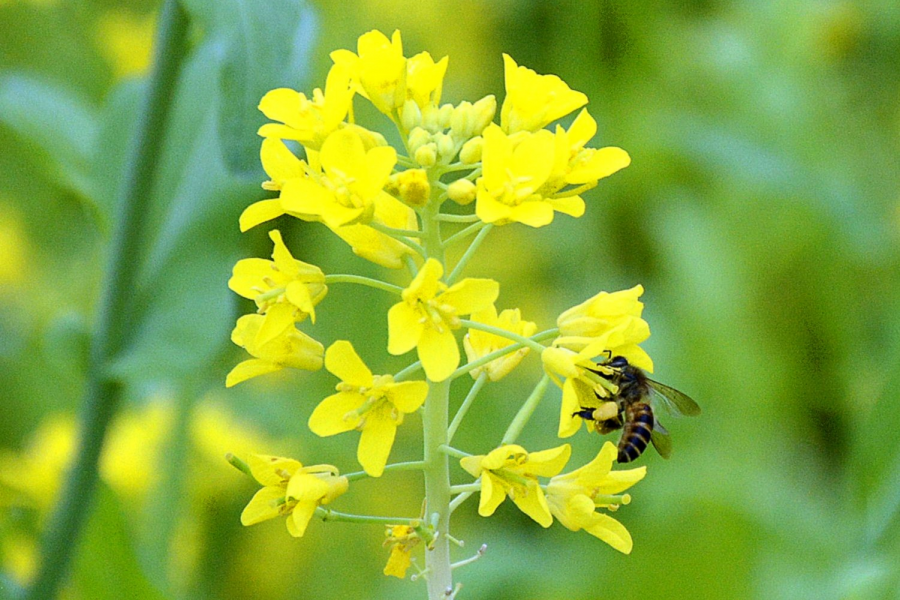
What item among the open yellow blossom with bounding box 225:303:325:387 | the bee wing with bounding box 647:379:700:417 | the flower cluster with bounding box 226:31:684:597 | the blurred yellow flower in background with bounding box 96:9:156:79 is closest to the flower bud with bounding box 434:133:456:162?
the flower cluster with bounding box 226:31:684:597

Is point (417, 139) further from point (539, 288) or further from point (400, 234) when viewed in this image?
point (539, 288)

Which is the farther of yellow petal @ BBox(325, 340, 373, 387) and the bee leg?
the bee leg

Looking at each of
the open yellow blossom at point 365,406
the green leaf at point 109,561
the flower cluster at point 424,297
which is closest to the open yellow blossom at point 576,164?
the flower cluster at point 424,297

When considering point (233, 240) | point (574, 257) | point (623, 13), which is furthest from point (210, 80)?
point (623, 13)

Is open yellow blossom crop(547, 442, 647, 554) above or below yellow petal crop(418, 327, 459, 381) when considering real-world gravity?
below

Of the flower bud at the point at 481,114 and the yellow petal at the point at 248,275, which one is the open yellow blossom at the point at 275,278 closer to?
the yellow petal at the point at 248,275

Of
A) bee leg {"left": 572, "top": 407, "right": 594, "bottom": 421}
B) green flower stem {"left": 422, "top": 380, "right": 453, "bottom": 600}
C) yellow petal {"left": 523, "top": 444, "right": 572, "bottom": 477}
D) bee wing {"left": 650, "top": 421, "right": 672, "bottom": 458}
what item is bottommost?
green flower stem {"left": 422, "top": 380, "right": 453, "bottom": 600}

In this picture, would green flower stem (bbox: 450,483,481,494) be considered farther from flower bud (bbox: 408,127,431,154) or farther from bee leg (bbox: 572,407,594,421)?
flower bud (bbox: 408,127,431,154)
